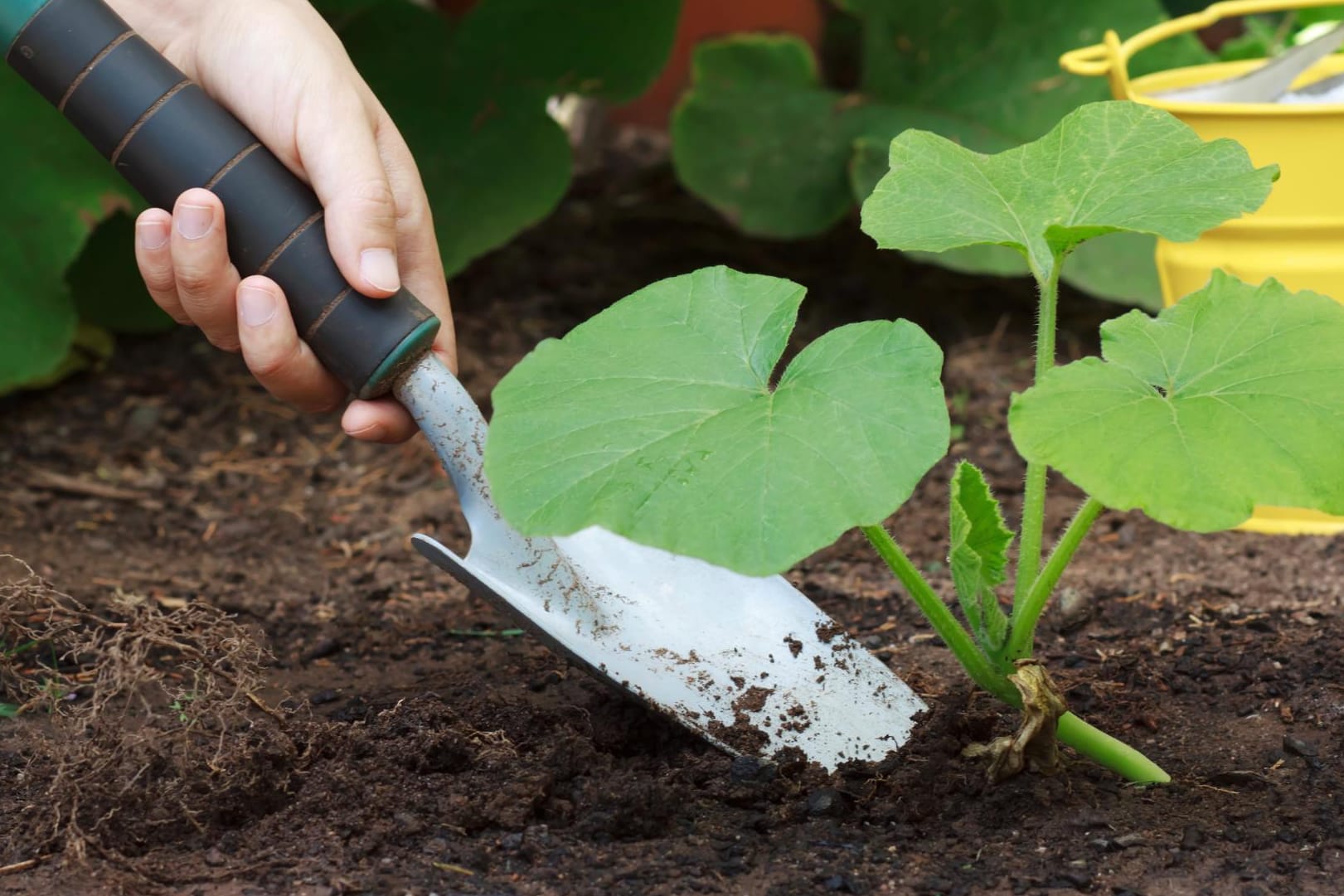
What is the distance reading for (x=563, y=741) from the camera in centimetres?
127

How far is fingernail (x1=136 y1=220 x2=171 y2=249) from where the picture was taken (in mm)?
1385

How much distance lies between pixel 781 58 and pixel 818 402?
1.93 meters

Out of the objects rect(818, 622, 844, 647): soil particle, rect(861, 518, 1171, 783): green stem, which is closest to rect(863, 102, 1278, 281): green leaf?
rect(861, 518, 1171, 783): green stem

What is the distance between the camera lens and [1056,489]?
2164 mm

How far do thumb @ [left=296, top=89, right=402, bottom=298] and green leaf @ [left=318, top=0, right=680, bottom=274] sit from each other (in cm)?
114

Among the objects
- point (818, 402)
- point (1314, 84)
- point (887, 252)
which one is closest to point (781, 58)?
point (887, 252)

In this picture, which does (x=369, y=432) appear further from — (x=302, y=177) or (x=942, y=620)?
(x=942, y=620)

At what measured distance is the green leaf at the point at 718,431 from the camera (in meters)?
0.98

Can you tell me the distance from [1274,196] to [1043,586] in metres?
1.03

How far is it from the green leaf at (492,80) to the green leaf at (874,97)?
0.20m

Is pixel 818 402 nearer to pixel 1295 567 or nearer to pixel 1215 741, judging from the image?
pixel 1215 741

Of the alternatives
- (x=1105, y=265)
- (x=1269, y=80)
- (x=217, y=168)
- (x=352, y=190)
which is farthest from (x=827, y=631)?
(x=1105, y=265)

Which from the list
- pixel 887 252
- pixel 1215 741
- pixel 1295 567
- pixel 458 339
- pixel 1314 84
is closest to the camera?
pixel 1215 741

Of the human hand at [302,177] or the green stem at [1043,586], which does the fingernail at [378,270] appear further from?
the green stem at [1043,586]
